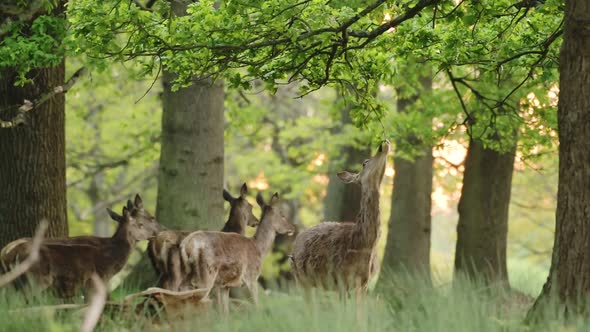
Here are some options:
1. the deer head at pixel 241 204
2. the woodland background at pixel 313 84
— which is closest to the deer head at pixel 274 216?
the deer head at pixel 241 204

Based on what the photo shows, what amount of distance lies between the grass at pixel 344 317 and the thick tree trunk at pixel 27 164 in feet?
15.5

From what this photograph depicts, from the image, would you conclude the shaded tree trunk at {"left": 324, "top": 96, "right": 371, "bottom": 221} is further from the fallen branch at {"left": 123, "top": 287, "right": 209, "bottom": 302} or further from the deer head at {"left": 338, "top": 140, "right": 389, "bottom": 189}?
the fallen branch at {"left": 123, "top": 287, "right": 209, "bottom": 302}

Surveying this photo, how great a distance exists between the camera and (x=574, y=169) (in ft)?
28.1

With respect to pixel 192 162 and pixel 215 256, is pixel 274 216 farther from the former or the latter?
pixel 215 256

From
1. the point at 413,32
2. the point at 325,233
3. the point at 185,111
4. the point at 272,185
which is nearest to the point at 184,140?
the point at 185,111

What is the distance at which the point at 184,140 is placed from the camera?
560 inches

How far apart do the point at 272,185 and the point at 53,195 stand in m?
20.1

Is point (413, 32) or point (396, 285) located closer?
point (396, 285)

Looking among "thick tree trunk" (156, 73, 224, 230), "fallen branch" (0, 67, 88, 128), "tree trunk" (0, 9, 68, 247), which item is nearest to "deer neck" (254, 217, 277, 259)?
"thick tree trunk" (156, 73, 224, 230)

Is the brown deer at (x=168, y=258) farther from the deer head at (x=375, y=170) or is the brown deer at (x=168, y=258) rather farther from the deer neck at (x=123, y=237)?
the deer head at (x=375, y=170)

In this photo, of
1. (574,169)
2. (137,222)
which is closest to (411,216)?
(137,222)

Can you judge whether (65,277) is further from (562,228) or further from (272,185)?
(272,185)

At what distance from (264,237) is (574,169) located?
4.97 m

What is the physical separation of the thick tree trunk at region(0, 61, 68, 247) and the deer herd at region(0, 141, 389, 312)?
4.37 ft
